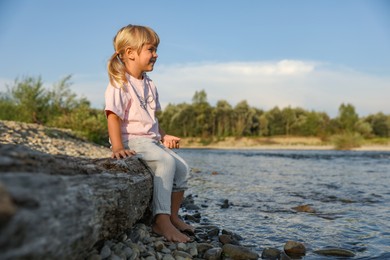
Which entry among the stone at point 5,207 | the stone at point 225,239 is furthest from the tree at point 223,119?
the stone at point 5,207

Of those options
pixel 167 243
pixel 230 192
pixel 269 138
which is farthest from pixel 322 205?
pixel 269 138

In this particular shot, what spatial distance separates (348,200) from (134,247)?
508 centimetres

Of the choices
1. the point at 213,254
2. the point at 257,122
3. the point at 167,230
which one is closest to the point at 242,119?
the point at 257,122

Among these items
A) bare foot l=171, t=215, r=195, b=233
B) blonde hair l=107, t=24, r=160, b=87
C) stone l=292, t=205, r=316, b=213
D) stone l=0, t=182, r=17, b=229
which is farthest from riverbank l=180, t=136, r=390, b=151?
stone l=0, t=182, r=17, b=229

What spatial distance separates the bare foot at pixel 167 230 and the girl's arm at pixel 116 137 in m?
0.67

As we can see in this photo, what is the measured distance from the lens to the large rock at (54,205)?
4.00 feet

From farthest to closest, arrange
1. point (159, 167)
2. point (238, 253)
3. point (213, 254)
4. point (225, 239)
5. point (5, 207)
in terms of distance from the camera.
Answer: point (225, 239) < point (159, 167) < point (238, 253) < point (213, 254) < point (5, 207)

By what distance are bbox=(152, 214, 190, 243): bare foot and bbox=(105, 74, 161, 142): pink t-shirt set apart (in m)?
0.79

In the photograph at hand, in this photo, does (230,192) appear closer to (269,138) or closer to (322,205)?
(322,205)

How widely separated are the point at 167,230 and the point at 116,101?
4.16 ft

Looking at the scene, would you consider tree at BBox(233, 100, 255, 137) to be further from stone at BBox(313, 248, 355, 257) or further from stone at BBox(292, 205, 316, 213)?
stone at BBox(313, 248, 355, 257)

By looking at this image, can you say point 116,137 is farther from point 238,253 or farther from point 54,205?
point 54,205

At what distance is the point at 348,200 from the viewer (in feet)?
21.1

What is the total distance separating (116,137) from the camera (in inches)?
123
